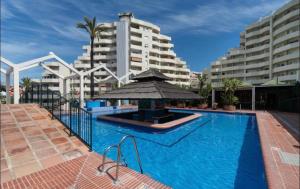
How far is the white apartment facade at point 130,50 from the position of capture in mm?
53312

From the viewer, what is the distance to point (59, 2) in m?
13.3

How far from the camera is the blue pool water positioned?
4727 mm

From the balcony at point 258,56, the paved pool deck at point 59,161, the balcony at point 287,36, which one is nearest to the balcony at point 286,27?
the balcony at point 287,36

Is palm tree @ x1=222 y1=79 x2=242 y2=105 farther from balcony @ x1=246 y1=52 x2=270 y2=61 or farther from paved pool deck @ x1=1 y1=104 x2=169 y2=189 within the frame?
balcony @ x1=246 y1=52 x2=270 y2=61

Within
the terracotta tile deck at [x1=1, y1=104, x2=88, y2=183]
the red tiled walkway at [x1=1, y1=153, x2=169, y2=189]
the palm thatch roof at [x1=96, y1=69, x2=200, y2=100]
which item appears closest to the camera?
the red tiled walkway at [x1=1, y1=153, x2=169, y2=189]

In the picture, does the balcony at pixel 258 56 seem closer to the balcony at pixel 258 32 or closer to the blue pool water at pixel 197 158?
the balcony at pixel 258 32

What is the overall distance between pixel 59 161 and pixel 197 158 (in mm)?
4736

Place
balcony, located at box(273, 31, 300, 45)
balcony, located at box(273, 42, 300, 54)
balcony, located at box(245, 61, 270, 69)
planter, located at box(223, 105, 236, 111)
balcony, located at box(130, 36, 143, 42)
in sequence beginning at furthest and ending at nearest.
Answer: balcony, located at box(130, 36, 143, 42), balcony, located at box(245, 61, 270, 69), balcony, located at box(273, 31, 300, 45), balcony, located at box(273, 42, 300, 54), planter, located at box(223, 105, 236, 111)

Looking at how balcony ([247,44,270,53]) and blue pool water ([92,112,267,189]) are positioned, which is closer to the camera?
blue pool water ([92,112,267,189])

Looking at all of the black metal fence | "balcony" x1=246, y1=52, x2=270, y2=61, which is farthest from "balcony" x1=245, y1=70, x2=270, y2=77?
the black metal fence

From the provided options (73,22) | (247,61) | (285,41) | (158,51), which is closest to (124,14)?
(158,51)

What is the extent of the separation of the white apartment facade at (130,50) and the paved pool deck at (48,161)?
45.0 meters

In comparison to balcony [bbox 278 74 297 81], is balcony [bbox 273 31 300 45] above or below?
above

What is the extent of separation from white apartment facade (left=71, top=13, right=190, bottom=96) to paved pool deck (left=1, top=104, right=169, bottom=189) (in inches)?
1771
